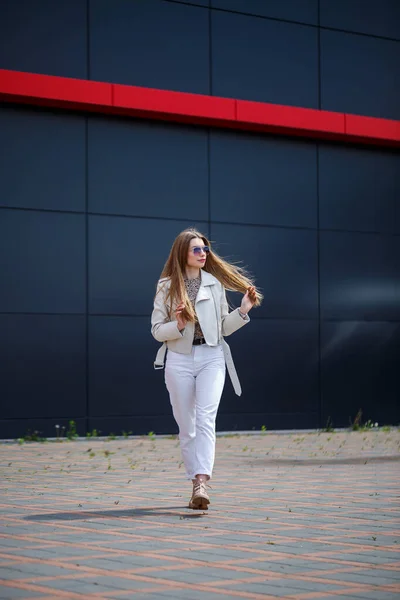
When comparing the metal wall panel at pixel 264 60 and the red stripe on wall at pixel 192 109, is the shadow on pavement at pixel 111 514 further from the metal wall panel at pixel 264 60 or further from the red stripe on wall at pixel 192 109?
the metal wall panel at pixel 264 60

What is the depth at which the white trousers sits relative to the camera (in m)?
8.18

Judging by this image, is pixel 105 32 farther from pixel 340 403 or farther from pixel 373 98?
pixel 340 403

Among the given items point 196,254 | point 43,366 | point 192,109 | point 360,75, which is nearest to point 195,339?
point 196,254

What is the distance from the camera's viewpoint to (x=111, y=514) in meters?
7.71

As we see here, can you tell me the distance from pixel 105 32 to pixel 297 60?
131 inches

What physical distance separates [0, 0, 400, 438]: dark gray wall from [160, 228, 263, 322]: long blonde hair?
6.94 m

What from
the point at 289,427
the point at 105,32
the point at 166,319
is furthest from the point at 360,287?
the point at 166,319

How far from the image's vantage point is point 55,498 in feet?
28.6

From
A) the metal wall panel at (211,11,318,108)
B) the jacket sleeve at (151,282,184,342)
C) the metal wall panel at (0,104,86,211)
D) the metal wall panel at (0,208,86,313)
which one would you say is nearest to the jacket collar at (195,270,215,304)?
the jacket sleeve at (151,282,184,342)

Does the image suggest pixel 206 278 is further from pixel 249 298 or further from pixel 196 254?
pixel 249 298

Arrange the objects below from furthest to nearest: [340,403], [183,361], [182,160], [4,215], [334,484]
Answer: [340,403], [182,160], [4,215], [334,484], [183,361]

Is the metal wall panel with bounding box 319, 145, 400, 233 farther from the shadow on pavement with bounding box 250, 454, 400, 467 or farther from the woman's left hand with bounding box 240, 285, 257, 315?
the woman's left hand with bounding box 240, 285, 257, 315

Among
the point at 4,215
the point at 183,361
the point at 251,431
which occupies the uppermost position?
the point at 4,215

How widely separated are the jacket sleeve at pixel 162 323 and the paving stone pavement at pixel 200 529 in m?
1.23
